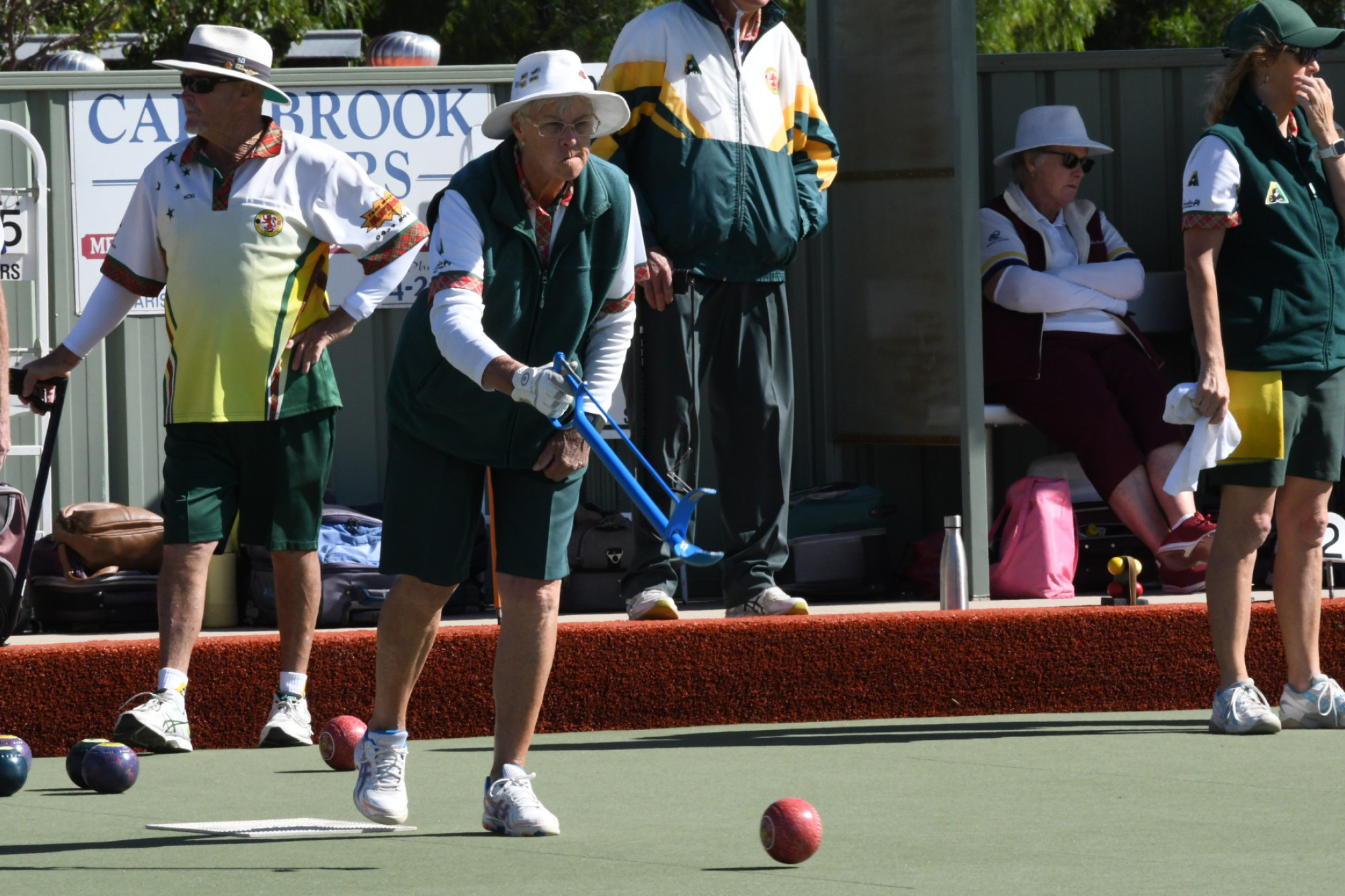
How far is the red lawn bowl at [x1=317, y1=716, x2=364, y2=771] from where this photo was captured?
5035mm

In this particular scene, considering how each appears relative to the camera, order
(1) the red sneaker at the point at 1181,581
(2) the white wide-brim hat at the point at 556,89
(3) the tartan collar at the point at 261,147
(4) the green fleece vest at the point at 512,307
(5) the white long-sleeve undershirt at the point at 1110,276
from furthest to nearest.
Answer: (5) the white long-sleeve undershirt at the point at 1110,276 → (1) the red sneaker at the point at 1181,581 → (3) the tartan collar at the point at 261,147 → (4) the green fleece vest at the point at 512,307 → (2) the white wide-brim hat at the point at 556,89

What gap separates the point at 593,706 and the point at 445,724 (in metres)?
0.42

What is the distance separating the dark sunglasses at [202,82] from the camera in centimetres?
539

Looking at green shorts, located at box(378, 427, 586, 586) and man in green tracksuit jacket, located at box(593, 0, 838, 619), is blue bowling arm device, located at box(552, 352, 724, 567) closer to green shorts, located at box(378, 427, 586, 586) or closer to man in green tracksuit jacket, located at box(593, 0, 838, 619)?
green shorts, located at box(378, 427, 586, 586)

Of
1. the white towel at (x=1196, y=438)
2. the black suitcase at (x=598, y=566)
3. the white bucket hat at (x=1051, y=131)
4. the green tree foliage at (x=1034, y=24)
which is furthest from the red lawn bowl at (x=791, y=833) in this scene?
the green tree foliage at (x=1034, y=24)

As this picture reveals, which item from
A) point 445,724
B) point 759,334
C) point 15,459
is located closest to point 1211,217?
point 759,334

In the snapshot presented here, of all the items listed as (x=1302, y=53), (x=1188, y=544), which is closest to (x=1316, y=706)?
(x=1188, y=544)

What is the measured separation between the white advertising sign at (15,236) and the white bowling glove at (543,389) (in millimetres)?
3856

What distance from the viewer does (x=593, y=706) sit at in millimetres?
5840

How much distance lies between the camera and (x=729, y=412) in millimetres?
6238

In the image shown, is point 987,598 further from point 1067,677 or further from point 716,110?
point 716,110

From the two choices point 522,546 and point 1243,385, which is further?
point 1243,385

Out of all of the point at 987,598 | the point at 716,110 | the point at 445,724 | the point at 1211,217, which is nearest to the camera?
the point at 1211,217

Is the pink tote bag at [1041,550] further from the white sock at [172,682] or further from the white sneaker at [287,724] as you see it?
the white sock at [172,682]
